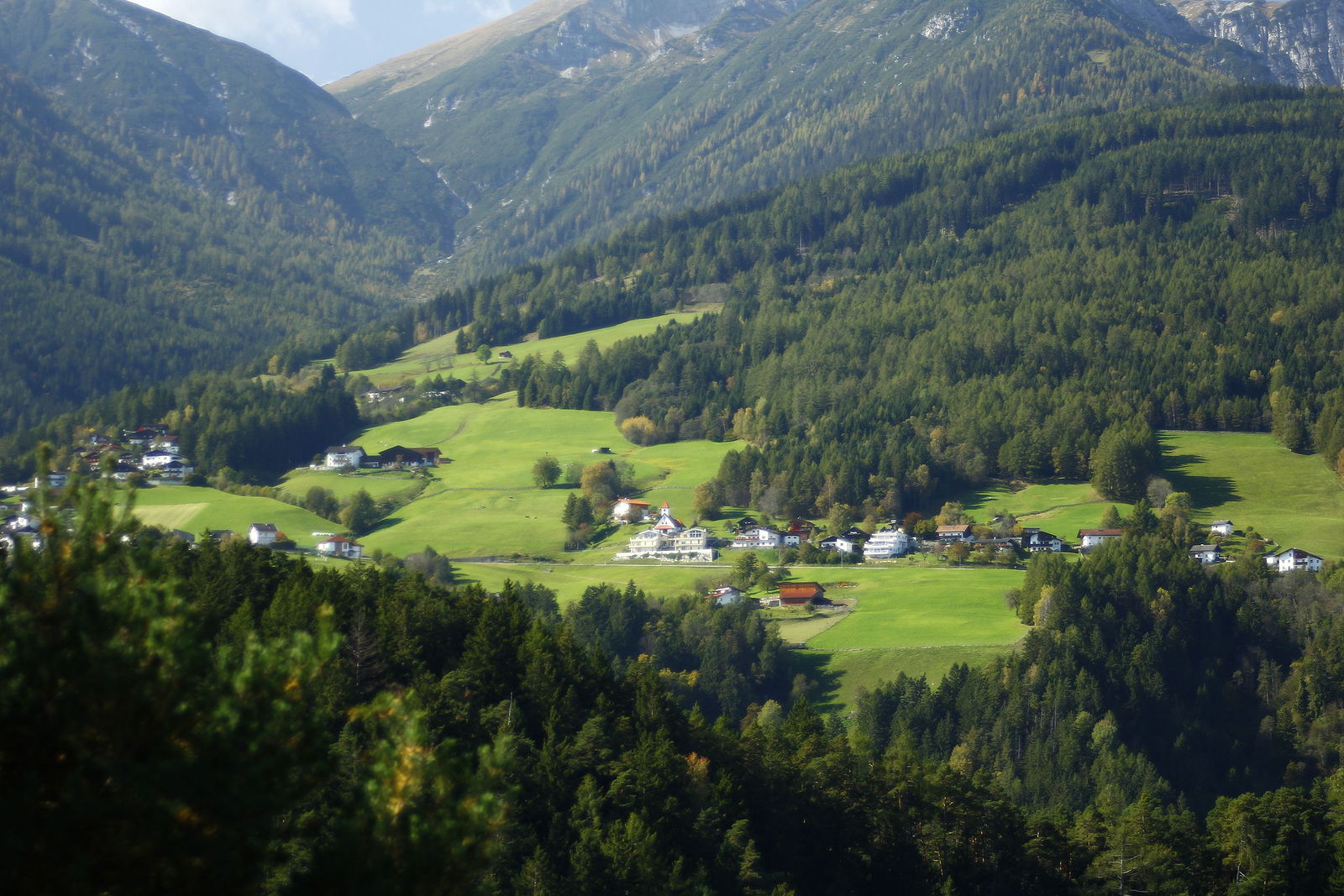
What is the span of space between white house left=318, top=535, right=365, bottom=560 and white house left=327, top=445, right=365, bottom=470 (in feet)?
135

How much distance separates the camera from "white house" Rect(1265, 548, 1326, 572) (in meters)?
116

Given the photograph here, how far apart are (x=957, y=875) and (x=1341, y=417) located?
348 feet

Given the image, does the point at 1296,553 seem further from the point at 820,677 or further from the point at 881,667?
the point at 820,677

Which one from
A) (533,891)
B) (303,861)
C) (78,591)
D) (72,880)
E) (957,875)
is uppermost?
(78,591)

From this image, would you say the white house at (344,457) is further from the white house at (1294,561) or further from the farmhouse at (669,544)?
the white house at (1294,561)

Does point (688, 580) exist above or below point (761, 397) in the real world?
below

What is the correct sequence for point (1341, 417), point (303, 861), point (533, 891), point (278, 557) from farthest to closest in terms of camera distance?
point (1341, 417) → point (278, 557) → point (533, 891) → point (303, 861)

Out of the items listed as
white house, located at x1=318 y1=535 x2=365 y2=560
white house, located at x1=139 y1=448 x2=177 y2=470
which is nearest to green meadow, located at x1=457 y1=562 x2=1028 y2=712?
white house, located at x1=318 y1=535 x2=365 y2=560

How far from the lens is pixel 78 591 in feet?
52.2

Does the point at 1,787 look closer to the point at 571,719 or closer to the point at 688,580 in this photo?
the point at 571,719

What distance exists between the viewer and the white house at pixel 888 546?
430 ft

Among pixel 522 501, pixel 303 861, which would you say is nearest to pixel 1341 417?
pixel 522 501

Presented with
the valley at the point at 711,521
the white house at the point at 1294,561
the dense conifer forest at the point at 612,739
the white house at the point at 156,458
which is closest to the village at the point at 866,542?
the white house at the point at 1294,561

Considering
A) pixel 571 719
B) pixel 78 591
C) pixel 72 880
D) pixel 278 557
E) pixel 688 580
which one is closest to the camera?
pixel 72 880
